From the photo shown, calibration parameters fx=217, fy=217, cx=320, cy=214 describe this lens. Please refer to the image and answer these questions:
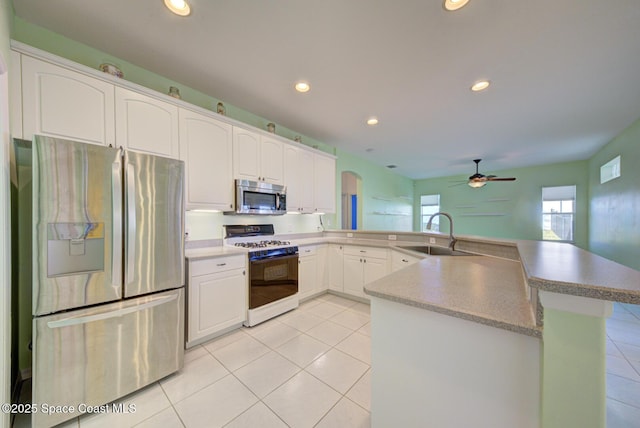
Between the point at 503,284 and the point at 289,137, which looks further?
the point at 289,137

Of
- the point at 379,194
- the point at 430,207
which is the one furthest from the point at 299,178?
the point at 430,207

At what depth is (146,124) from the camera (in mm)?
1940

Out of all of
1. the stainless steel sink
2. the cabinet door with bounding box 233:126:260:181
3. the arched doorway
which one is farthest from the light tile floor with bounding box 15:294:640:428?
the arched doorway

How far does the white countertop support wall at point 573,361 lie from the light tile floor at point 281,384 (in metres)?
1.08

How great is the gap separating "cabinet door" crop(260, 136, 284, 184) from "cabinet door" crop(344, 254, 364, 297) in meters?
1.57

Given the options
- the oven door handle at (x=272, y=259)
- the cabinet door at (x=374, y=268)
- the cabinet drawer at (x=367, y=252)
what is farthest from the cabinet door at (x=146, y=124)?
the cabinet door at (x=374, y=268)

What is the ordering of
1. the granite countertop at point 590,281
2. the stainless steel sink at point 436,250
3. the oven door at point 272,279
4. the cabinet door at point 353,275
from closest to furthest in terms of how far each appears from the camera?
1. the granite countertop at point 590,281
2. the stainless steel sink at point 436,250
3. the oven door at point 272,279
4. the cabinet door at point 353,275

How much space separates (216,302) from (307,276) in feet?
4.35

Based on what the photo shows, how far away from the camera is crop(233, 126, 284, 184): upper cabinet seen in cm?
263

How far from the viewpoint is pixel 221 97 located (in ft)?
8.63

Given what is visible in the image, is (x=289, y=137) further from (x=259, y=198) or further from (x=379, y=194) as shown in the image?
(x=379, y=194)

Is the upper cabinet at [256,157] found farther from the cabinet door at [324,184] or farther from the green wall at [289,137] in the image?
the cabinet door at [324,184]

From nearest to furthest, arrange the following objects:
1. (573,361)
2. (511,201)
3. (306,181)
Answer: (573,361)
(306,181)
(511,201)

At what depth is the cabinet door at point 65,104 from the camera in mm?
1448
